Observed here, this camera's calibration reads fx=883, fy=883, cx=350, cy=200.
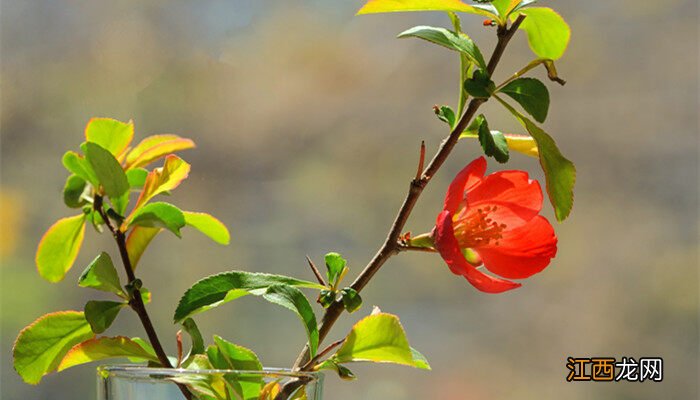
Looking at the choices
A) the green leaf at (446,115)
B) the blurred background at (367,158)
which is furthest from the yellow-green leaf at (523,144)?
the blurred background at (367,158)

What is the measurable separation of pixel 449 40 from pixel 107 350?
9.0 inches

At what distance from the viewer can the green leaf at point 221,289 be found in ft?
1.37

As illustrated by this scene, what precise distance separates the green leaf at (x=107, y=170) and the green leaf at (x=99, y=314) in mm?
56

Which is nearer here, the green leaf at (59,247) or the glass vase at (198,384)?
the glass vase at (198,384)

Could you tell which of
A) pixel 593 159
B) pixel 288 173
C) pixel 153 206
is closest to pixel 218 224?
pixel 153 206

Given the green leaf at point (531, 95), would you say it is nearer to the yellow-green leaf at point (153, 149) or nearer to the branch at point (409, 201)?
the branch at point (409, 201)

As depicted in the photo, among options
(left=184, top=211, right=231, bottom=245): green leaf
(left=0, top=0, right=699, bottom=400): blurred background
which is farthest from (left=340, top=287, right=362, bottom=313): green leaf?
(left=0, top=0, right=699, bottom=400): blurred background

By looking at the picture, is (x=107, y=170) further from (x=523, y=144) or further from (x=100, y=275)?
(x=523, y=144)

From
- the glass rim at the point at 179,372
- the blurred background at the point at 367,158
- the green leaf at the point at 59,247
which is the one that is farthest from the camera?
the blurred background at the point at 367,158

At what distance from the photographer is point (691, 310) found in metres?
1.38

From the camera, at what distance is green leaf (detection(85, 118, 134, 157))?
478 mm

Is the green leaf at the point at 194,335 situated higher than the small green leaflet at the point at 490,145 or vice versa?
the small green leaflet at the point at 490,145

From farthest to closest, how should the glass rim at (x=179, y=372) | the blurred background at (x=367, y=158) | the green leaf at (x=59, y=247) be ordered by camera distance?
the blurred background at (x=367, y=158) < the green leaf at (x=59, y=247) < the glass rim at (x=179, y=372)

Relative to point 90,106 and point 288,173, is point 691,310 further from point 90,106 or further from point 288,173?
point 90,106
